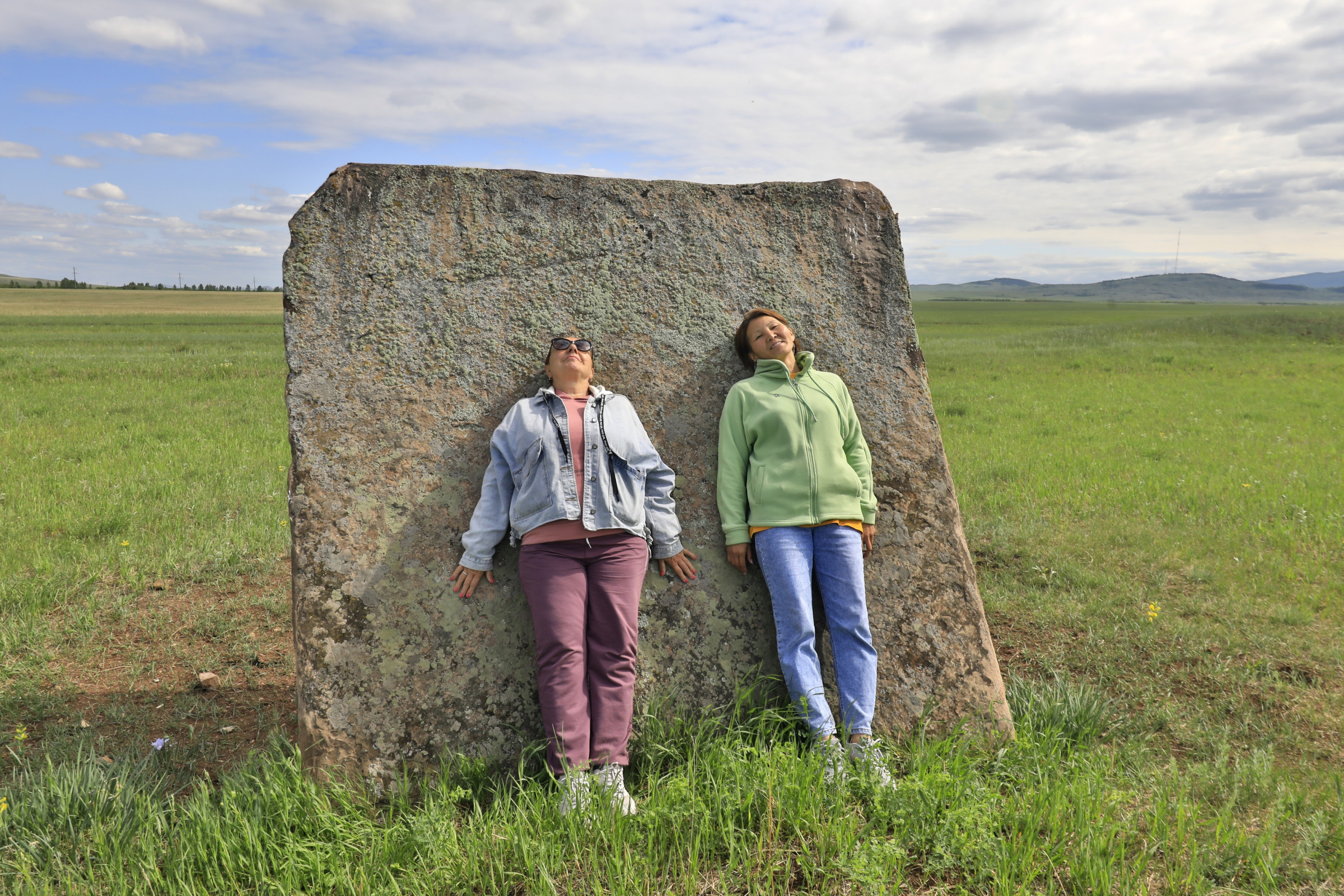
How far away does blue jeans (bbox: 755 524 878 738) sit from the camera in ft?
12.2

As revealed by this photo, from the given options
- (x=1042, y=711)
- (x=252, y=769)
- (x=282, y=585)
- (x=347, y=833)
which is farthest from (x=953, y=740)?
(x=282, y=585)

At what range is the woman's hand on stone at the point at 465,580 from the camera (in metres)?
3.70

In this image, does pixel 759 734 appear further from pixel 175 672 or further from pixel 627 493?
pixel 175 672

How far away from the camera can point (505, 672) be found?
12.2 ft

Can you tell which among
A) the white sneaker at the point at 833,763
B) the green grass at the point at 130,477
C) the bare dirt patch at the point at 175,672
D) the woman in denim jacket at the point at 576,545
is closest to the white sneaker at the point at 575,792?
the woman in denim jacket at the point at 576,545

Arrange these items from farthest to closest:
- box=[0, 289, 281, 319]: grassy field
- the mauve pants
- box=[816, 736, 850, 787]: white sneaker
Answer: box=[0, 289, 281, 319]: grassy field < the mauve pants < box=[816, 736, 850, 787]: white sneaker

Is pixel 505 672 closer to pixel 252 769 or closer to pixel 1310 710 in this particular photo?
pixel 252 769

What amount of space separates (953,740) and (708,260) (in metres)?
2.84

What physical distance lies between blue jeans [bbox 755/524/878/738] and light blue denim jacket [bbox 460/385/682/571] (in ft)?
2.04

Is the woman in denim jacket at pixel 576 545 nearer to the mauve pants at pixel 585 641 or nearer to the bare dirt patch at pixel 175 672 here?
the mauve pants at pixel 585 641

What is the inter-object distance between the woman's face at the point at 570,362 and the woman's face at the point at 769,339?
91cm

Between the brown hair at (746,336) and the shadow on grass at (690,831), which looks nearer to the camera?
the shadow on grass at (690,831)

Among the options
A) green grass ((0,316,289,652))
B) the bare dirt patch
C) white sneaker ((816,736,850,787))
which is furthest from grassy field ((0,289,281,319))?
white sneaker ((816,736,850,787))

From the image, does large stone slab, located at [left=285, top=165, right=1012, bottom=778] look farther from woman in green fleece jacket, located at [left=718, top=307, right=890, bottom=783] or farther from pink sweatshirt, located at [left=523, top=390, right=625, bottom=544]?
pink sweatshirt, located at [left=523, top=390, right=625, bottom=544]
